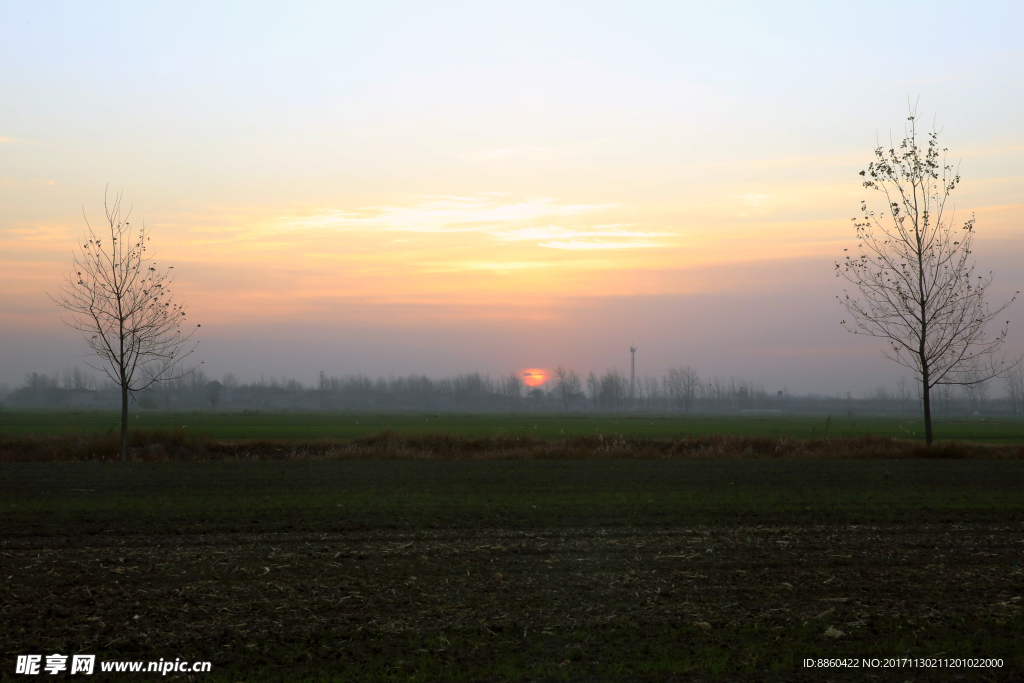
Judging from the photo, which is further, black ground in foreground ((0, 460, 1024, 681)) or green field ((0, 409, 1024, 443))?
green field ((0, 409, 1024, 443))

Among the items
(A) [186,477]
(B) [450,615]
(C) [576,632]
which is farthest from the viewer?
(A) [186,477]

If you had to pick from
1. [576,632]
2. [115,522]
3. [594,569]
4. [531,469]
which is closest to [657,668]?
[576,632]

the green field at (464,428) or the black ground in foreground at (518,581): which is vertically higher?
the black ground in foreground at (518,581)

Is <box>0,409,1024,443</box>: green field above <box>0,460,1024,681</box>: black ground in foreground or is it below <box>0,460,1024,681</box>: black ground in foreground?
below

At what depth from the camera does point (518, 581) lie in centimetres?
938

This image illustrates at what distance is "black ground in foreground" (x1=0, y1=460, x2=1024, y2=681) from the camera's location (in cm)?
670

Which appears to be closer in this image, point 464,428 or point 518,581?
point 518,581

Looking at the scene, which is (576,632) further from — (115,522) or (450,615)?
(115,522)

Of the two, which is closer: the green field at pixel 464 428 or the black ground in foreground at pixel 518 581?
the black ground in foreground at pixel 518 581

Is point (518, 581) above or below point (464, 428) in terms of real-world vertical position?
above

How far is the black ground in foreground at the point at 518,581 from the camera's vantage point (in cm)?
670

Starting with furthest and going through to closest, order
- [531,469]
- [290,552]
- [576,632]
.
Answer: [531,469] < [290,552] < [576,632]

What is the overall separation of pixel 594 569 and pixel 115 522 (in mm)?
8947

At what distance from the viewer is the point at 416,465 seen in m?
26.5
